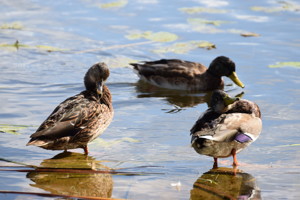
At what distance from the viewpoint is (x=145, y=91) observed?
11.8 meters

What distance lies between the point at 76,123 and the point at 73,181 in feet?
3.87

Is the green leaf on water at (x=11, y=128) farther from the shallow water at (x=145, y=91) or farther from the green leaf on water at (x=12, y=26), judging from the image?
the green leaf on water at (x=12, y=26)

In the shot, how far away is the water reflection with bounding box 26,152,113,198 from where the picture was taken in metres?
6.41

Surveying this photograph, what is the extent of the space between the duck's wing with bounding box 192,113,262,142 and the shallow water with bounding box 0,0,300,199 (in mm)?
416

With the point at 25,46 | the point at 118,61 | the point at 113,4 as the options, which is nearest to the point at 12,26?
the point at 25,46

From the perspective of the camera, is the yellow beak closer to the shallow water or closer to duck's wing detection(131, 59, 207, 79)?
the shallow water

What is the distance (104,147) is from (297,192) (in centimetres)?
270

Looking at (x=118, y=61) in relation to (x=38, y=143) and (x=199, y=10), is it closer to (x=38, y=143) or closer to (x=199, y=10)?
(x=199, y=10)

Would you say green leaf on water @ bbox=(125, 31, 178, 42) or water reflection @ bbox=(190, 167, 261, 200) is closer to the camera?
water reflection @ bbox=(190, 167, 261, 200)

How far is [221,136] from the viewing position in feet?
22.9

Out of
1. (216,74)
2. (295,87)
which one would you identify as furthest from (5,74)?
(295,87)

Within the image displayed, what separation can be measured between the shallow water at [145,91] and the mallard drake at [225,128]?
0.27 m

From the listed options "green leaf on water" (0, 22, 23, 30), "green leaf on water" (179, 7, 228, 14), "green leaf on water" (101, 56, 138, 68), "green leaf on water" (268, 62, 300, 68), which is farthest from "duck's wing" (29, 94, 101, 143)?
"green leaf on water" (179, 7, 228, 14)

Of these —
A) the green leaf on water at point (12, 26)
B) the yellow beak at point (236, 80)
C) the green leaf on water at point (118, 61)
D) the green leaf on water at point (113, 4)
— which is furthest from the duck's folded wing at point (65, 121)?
the green leaf on water at point (113, 4)
